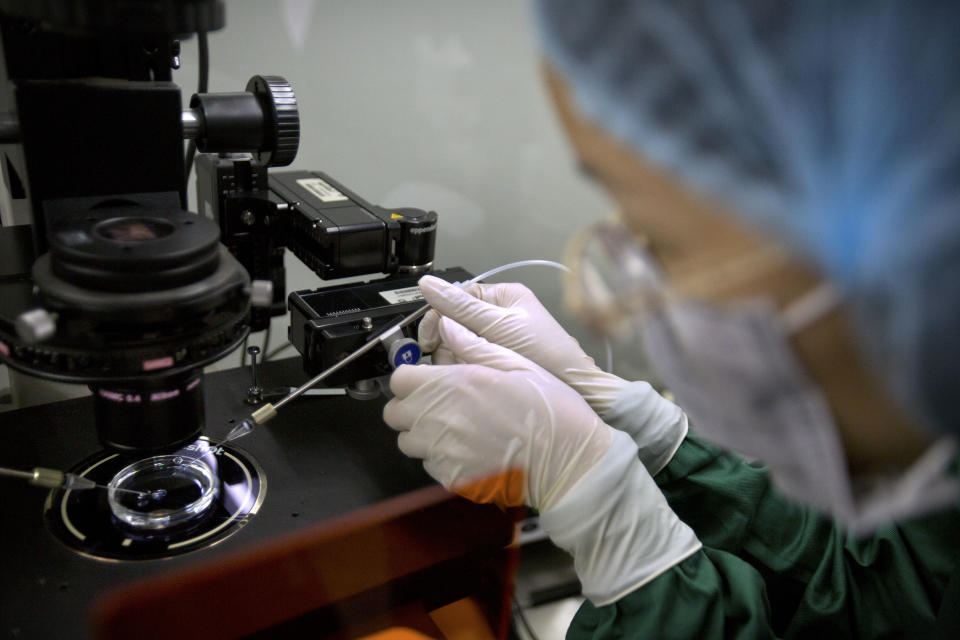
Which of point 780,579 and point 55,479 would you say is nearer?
point 55,479

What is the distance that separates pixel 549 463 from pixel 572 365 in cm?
23


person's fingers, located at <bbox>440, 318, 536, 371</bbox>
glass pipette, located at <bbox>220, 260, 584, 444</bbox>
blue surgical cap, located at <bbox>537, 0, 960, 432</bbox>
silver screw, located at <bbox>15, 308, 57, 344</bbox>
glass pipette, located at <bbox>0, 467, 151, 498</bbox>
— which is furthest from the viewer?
→ person's fingers, located at <bbox>440, 318, 536, 371</bbox>

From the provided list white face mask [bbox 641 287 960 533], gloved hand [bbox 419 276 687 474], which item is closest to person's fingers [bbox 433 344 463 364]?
gloved hand [bbox 419 276 687 474]

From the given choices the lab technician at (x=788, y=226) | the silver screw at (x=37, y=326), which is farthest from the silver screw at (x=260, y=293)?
the lab technician at (x=788, y=226)

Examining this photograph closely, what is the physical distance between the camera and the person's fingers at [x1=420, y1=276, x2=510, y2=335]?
93 cm

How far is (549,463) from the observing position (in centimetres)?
81

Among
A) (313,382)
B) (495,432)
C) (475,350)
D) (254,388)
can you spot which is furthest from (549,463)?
(254,388)

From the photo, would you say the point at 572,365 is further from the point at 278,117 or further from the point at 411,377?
the point at 278,117

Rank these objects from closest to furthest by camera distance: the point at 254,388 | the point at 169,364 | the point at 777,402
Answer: the point at 777,402 → the point at 169,364 → the point at 254,388

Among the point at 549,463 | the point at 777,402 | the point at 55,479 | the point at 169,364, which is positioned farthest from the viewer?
the point at 549,463

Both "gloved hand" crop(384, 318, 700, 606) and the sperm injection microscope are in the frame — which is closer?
the sperm injection microscope

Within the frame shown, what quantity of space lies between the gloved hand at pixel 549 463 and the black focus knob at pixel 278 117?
302mm

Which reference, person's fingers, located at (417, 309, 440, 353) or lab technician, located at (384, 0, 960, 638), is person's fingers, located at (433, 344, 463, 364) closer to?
person's fingers, located at (417, 309, 440, 353)

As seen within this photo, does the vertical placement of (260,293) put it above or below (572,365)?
above
